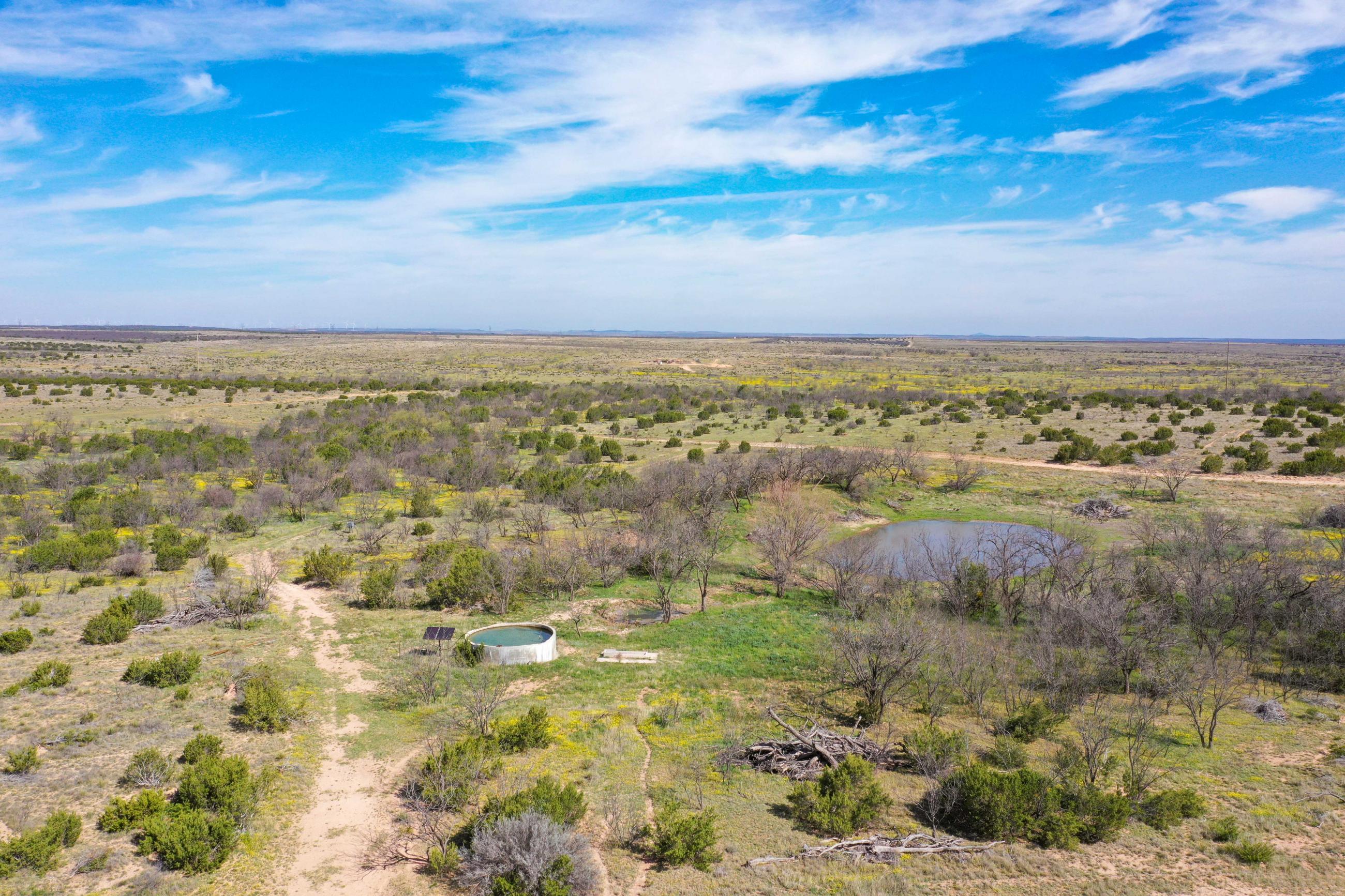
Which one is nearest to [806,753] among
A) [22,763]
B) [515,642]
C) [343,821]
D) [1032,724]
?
[1032,724]

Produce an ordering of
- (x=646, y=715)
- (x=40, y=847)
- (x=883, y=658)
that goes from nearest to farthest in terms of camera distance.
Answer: (x=40, y=847) < (x=646, y=715) < (x=883, y=658)

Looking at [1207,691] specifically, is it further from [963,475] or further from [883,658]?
[963,475]

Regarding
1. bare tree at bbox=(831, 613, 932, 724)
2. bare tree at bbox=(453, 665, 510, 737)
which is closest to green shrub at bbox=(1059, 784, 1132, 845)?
bare tree at bbox=(831, 613, 932, 724)

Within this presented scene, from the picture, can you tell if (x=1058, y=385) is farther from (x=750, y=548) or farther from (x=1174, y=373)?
(x=750, y=548)

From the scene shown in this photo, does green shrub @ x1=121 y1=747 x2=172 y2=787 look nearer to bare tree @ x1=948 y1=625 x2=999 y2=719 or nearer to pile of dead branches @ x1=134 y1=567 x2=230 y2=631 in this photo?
pile of dead branches @ x1=134 y1=567 x2=230 y2=631

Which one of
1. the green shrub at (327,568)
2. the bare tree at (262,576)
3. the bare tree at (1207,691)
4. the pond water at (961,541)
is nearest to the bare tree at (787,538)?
the pond water at (961,541)

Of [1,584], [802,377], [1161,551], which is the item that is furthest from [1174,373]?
[1,584]
